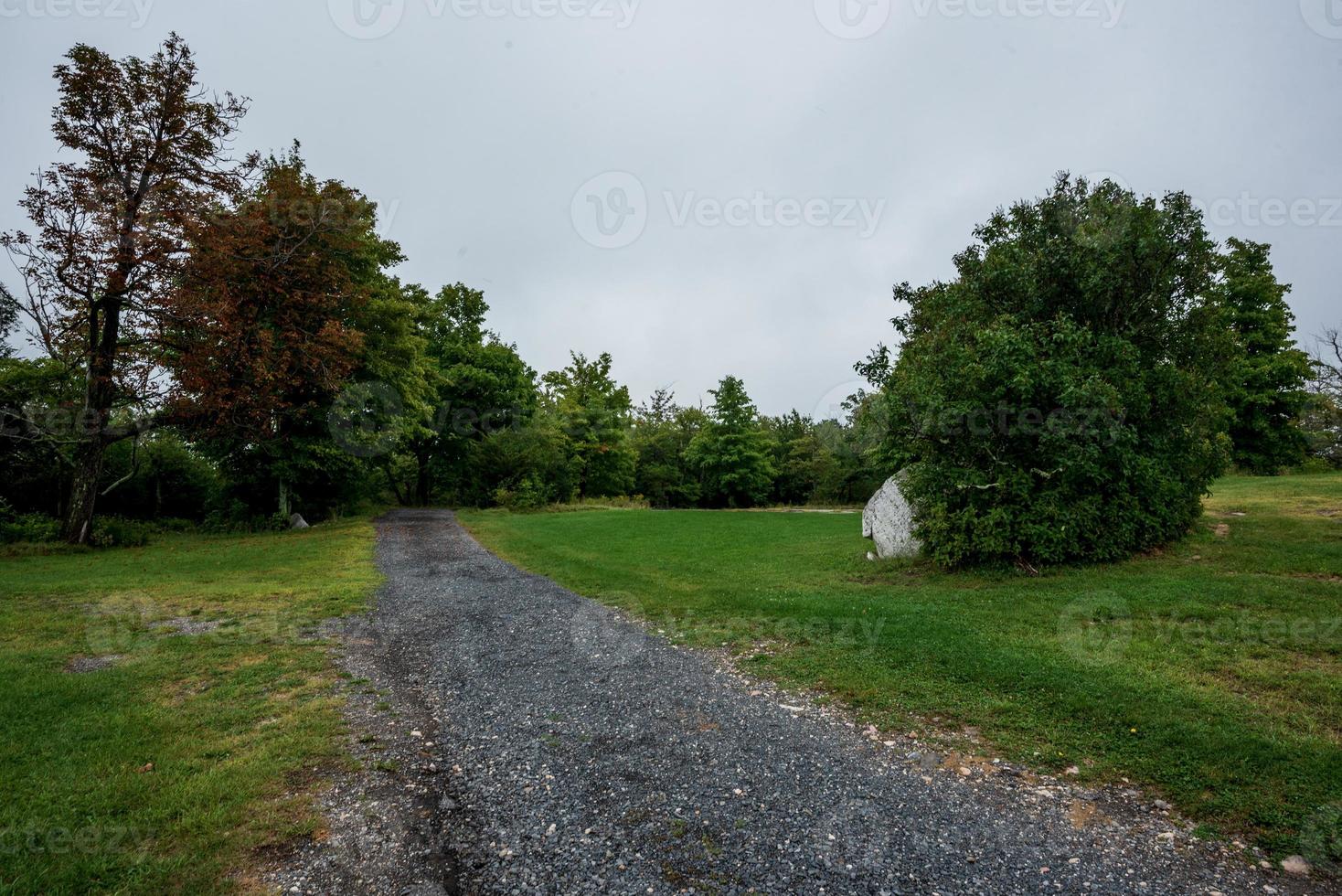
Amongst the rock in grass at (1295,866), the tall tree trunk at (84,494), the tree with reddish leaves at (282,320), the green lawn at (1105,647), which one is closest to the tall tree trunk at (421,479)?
the tree with reddish leaves at (282,320)

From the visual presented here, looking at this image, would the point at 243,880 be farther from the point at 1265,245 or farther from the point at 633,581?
the point at 1265,245

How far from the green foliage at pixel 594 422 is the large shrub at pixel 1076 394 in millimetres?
29974

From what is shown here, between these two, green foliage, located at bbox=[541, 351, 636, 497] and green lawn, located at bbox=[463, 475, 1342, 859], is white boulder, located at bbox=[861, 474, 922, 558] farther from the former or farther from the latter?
green foliage, located at bbox=[541, 351, 636, 497]

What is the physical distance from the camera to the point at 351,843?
338 centimetres

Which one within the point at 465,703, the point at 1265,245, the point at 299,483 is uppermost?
the point at 1265,245

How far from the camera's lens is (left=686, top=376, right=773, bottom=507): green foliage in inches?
1729

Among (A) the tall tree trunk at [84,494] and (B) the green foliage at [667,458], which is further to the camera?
(B) the green foliage at [667,458]

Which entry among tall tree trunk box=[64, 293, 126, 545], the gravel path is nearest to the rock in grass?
the gravel path

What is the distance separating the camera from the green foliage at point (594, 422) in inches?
1623

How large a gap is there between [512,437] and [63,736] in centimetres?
3014

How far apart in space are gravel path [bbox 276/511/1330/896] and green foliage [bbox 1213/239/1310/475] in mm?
32966

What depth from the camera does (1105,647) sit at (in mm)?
6445

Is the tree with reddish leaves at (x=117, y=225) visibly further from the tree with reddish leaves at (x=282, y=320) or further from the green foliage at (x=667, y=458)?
the green foliage at (x=667, y=458)

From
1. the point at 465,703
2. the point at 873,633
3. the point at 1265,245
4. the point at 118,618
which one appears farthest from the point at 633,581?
the point at 1265,245
